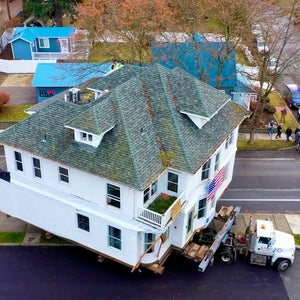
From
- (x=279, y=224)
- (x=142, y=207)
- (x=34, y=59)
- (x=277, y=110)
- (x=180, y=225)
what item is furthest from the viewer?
(x=34, y=59)

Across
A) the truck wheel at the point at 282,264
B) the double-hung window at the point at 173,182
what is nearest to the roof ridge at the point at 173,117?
the double-hung window at the point at 173,182

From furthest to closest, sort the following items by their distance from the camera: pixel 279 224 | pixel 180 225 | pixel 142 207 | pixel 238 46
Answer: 1. pixel 238 46
2. pixel 279 224
3. pixel 180 225
4. pixel 142 207

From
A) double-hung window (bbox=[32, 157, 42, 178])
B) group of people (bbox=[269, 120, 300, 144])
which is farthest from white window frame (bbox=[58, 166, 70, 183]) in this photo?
group of people (bbox=[269, 120, 300, 144])

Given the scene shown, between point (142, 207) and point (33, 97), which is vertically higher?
point (142, 207)

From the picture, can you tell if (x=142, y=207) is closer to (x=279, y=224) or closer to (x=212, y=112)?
(x=212, y=112)

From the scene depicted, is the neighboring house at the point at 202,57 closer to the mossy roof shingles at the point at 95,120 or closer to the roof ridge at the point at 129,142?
the roof ridge at the point at 129,142

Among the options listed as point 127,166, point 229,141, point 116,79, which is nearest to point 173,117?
point 127,166

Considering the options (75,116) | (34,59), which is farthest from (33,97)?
(75,116)
